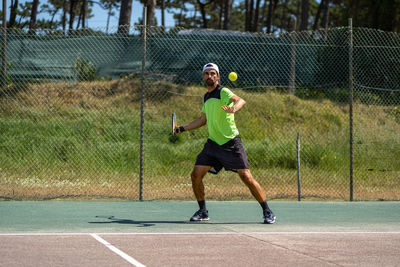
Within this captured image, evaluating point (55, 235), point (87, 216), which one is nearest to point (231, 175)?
point (87, 216)

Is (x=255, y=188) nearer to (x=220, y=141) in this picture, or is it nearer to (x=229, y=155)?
(x=229, y=155)

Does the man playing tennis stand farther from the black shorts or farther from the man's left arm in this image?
the man's left arm

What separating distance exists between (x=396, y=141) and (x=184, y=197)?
4.92 m

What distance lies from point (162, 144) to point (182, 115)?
5.91ft

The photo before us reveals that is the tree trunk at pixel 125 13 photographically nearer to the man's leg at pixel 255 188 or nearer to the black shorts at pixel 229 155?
the black shorts at pixel 229 155

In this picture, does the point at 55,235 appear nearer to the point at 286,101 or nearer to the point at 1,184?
the point at 1,184

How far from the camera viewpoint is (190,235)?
7.48 meters

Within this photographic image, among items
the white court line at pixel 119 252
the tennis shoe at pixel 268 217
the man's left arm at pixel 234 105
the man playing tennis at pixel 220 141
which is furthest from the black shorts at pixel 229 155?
the white court line at pixel 119 252

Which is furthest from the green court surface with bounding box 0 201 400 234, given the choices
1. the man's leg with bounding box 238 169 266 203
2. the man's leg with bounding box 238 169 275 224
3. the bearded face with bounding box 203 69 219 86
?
the bearded face with bounding box 203 69 219 86

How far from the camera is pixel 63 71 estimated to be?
15828 millimetres

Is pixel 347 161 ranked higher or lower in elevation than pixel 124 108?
lower

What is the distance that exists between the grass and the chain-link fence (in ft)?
0.11

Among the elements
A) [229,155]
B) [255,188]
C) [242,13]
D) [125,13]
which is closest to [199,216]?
[255,188]

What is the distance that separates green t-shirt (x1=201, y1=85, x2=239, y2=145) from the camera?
27.4 ft
